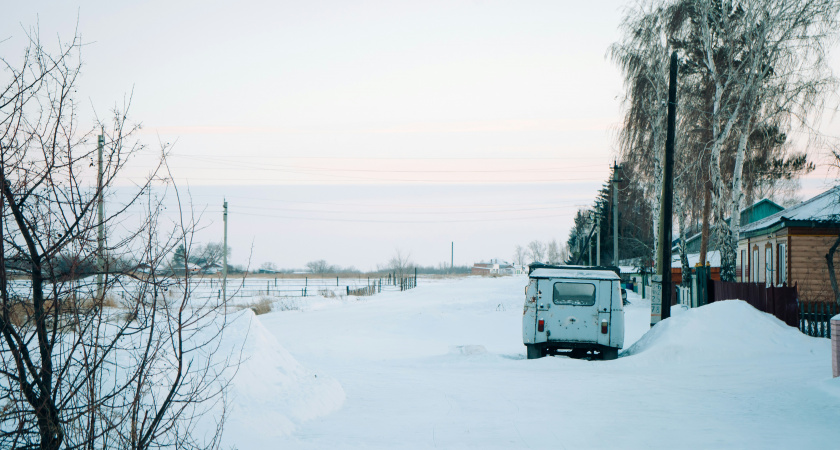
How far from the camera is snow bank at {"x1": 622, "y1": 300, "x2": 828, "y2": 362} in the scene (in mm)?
14539

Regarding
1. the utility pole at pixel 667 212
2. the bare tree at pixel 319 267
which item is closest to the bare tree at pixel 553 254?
the bare tree at pixel 319 267

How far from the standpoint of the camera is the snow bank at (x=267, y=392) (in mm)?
7238

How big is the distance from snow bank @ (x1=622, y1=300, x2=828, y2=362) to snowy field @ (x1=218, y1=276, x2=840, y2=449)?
0.04 meters

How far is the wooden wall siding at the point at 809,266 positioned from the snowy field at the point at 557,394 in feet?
32.4

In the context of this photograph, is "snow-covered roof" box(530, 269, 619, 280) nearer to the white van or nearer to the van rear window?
the white van

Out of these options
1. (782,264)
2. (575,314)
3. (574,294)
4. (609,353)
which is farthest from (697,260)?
(575,314)

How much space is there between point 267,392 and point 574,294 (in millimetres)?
8588

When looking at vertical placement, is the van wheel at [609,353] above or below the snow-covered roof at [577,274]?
below

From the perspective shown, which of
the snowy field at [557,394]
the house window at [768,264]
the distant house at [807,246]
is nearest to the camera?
the snowy field at [557,394]

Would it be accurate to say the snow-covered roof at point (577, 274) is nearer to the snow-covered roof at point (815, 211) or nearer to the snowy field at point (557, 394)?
the snowy field at point (557, 394)

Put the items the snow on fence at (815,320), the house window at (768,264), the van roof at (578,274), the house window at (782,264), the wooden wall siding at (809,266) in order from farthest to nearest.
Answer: the house window at (768,264)
the house window at (782,264)
the wooden wall siding at (809,266)
the snow on fence at (815,320)
the van roof at (578,274)

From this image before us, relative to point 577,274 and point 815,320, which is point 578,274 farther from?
point 815,320

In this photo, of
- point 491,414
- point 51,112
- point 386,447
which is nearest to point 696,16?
point 491,414

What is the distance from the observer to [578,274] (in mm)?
15500
